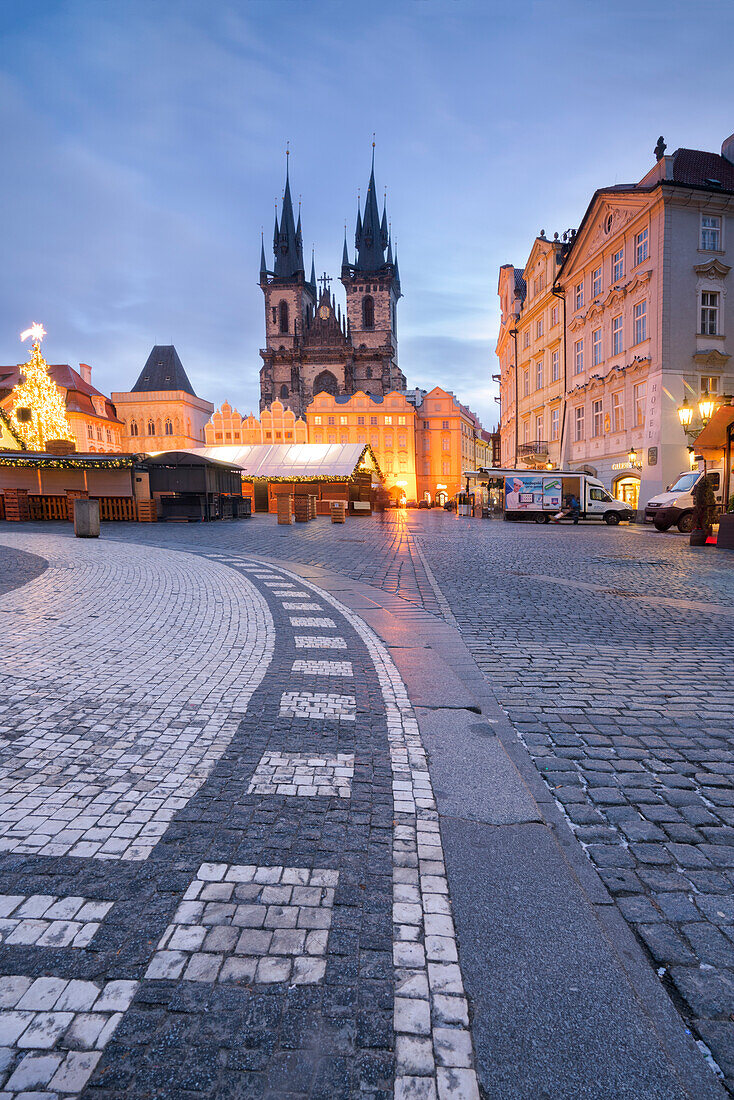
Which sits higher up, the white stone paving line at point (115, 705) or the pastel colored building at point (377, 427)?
the pastel colored building at point (377, 427)

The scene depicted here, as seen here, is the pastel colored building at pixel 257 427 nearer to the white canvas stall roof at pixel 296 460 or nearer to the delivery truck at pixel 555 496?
the white canvas stall roof at pixel 296 460

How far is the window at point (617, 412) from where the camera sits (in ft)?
100

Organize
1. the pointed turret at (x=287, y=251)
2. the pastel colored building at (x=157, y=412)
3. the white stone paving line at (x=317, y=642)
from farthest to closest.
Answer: the pointed turret at (x=287, y=251) → the pastel colored building at (x=157, y=412) → the white stone paving line at (x=317, y=642)

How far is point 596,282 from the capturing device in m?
33.3

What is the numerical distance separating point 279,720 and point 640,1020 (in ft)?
7.87

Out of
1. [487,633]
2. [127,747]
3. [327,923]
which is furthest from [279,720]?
[487,633]

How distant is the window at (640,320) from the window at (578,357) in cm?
545

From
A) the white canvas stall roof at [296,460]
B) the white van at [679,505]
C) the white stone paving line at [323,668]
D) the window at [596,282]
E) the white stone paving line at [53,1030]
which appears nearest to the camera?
the white stone paving line at [53,1030]

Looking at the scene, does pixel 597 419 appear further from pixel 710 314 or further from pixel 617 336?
pixel 710 314

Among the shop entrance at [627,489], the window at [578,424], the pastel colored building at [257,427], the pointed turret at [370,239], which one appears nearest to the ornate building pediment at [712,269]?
the window at [578,424]

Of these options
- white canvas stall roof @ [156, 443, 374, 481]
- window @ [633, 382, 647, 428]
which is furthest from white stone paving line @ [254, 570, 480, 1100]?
white canvas stall roof @ [156, 443, 374, 481]

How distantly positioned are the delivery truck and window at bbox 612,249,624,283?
10600 millimetres

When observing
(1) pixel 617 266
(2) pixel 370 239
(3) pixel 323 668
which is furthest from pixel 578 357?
(2) pixel 370 239

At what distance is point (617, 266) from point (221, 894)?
35871mm
